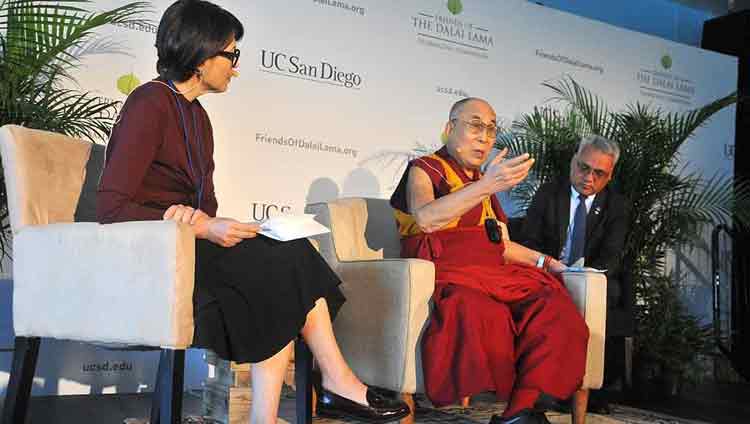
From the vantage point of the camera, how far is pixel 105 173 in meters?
2.20

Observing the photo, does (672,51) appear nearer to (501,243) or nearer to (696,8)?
(696,8)

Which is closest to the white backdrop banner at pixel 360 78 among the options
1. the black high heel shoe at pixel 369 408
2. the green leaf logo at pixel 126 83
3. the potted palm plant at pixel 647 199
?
the green leaf logo at pixel 126 83

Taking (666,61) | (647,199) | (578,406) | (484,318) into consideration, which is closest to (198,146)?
(484,318)

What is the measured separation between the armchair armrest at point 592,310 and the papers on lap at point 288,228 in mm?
1254

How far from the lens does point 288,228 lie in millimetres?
2207

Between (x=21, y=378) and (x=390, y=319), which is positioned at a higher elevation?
(x=390, y=319)

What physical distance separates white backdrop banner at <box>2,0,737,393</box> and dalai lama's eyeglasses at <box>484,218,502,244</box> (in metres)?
1.62

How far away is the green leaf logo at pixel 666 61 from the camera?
613 centimetres

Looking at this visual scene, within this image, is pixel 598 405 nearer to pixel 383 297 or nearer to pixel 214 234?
pixel 383 297

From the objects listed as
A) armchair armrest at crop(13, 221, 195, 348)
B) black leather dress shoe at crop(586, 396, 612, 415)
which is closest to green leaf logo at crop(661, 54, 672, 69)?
black leather dress shoe at crop(586, 396, 612, 415)

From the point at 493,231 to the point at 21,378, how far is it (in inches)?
61.8

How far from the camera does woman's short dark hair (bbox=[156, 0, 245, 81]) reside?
7.70ft

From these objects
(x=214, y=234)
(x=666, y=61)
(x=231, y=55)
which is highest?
(x=666, y=61)

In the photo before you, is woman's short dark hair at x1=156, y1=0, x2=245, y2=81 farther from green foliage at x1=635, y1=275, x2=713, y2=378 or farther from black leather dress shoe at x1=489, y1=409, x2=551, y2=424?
green foliage at x1=635, y1=275, x2=713, y2=378
